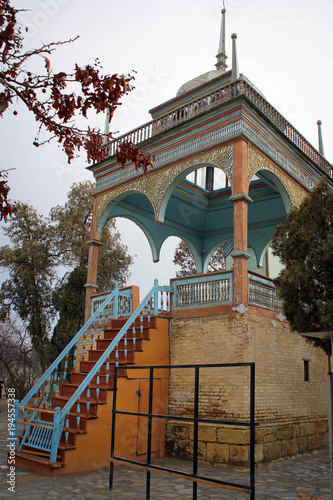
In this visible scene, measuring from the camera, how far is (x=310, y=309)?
763cm

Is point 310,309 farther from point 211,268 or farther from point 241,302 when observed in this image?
point 211,268

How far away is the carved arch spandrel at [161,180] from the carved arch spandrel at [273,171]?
0.47 meters

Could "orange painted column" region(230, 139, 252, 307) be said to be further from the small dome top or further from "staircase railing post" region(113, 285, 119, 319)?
the small dome top

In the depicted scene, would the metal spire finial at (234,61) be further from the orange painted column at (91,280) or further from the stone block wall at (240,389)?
the orange painted column at (91,280)

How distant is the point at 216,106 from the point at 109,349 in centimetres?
581

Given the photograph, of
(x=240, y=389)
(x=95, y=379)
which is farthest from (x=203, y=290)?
(x=95, y=379)

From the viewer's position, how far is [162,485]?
689 centimetres

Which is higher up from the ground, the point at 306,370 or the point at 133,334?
the point at 133,334

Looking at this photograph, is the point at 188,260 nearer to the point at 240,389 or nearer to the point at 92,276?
the point at 92,276

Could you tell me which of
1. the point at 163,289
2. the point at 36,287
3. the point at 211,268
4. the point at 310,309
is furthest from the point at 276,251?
the point at 211,268

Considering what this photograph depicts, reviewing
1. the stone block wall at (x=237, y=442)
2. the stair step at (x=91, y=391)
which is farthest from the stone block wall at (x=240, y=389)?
the stair step at (x=91, y=391)

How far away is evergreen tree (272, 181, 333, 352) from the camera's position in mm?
7184

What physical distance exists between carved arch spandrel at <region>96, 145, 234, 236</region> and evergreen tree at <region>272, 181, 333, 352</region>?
241 cm

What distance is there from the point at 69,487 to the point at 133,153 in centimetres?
471
